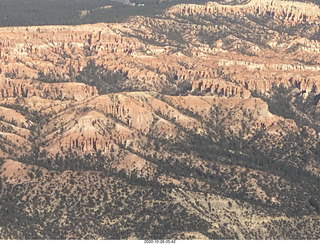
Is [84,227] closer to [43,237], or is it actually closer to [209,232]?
[43,237]

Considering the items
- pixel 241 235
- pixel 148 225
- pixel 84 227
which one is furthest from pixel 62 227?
pixel 241 235

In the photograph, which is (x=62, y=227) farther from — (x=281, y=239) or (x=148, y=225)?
(x=281, y=239)
